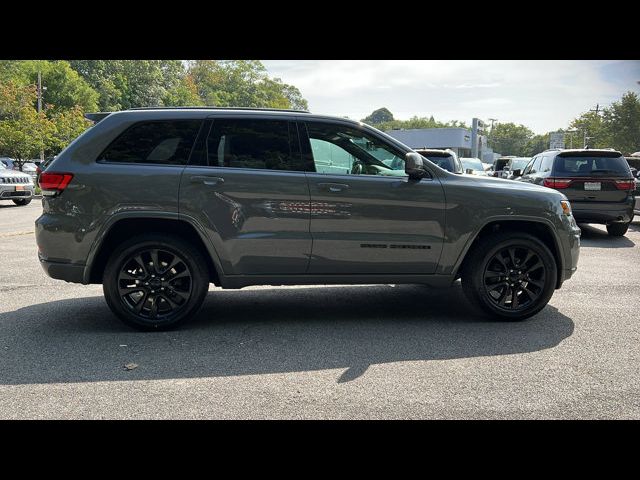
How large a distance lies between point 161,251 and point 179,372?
1.39 meters

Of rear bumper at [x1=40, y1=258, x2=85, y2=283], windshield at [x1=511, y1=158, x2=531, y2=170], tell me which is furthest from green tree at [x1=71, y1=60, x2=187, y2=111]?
rear bumper at [x1=40, y1=258, x2=85, y2=283]

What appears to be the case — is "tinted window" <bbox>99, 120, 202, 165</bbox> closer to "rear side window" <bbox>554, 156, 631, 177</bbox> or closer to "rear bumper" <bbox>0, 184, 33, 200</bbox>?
"rear side window" <bbox>554, 156, 631, 177</bbox>

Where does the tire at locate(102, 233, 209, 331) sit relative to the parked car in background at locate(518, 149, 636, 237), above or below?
below

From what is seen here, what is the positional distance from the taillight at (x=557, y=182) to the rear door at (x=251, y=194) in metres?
8.09

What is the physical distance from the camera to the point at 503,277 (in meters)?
5.79

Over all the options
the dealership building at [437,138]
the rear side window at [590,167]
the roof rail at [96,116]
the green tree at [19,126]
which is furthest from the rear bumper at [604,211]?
the dealership building at [437,138]

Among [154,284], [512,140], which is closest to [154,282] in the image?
[154,284]

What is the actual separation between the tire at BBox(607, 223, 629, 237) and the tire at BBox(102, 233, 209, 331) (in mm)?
10532

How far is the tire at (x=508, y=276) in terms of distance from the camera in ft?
18.8

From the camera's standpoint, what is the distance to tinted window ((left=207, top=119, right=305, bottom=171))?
5453mm

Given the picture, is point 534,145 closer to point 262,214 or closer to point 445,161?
point 445,161

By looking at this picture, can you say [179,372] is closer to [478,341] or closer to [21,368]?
[21,368]
